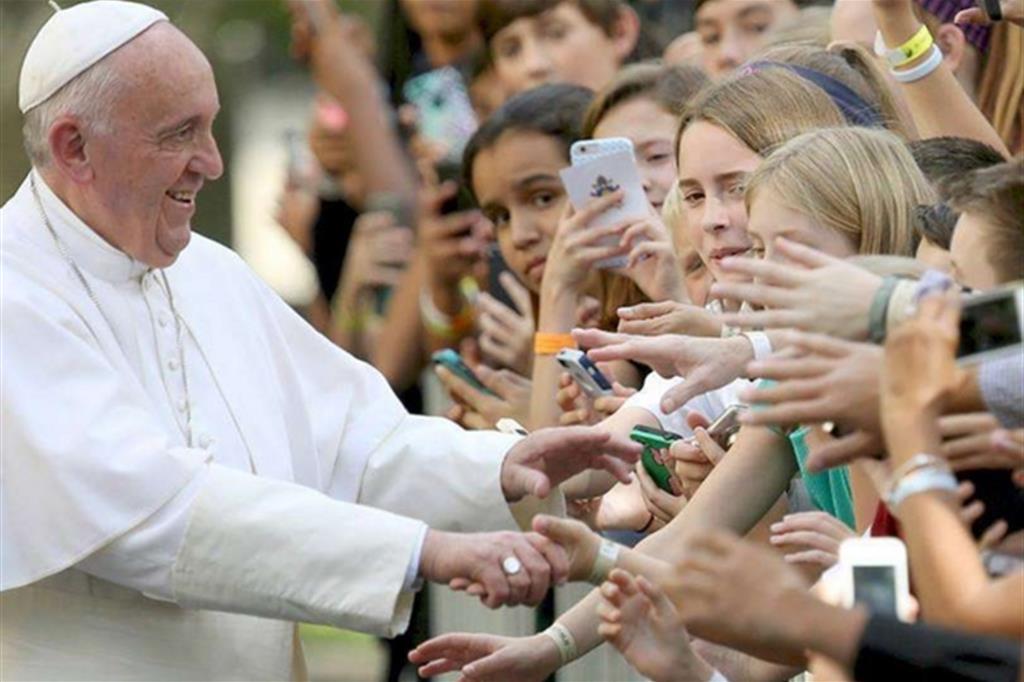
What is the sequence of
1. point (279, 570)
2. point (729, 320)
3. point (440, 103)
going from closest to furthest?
point (729, 320) → point (279, 570) → point (440, 103)

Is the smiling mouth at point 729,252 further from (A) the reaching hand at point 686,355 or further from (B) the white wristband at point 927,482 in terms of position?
(B) the white wristband at point 927,482

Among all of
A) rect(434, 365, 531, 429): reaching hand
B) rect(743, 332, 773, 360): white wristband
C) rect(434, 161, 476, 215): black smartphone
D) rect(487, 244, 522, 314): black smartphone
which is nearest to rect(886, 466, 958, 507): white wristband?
rect(743, 332, 773, 360): white wristband

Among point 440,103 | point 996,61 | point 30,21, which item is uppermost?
point 996,61

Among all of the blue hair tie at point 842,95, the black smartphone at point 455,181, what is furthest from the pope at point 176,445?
the black smartphone at point 455,181

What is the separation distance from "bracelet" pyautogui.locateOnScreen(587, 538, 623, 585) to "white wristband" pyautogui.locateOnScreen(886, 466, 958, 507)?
1373 millimetres

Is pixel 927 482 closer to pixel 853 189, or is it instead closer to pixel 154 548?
pixel 853 189

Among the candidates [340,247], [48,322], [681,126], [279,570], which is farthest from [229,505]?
[340,247]

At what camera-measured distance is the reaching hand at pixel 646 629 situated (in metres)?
5.61

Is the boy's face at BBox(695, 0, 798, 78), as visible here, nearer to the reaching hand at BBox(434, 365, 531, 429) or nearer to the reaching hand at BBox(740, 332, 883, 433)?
the reaching hand at BBox(434, 365, 531, 429)

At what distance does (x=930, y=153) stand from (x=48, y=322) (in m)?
2.01

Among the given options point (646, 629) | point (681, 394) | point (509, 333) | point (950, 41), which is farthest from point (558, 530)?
point (509, 333)

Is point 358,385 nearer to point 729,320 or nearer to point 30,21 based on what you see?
point 729,320

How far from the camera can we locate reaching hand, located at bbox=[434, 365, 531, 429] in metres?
8.26

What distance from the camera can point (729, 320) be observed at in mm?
5305
